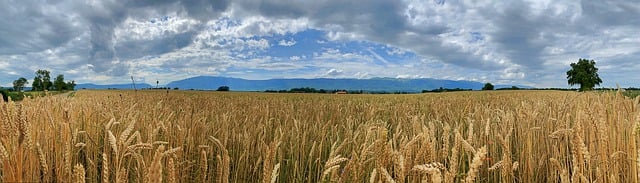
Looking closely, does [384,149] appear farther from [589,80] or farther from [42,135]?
[589,80]

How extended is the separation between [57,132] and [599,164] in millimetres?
3231

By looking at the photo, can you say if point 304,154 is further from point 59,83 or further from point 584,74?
point 59,83

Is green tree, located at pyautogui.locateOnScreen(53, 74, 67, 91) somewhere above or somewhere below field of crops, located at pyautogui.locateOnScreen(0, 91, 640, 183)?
above

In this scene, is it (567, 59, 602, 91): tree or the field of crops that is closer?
the field of crops

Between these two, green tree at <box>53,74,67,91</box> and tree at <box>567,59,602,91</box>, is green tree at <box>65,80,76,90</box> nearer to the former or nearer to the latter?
green tree at <box>53,74,67,91</box>

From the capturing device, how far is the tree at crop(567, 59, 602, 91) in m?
65.9

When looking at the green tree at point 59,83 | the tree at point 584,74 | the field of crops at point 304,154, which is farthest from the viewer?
the green tree at point 59,83

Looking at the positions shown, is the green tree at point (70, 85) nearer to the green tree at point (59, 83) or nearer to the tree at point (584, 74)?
the green tree at point (59, 83)

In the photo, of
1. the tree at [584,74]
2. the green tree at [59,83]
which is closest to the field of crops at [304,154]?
the tree at [584,74]

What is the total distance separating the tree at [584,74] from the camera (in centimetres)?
6588

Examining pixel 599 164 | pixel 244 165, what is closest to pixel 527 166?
pixel 599 164

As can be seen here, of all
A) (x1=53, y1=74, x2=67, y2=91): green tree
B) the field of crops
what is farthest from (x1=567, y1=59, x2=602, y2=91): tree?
(x1=53, y1=74, x2=67, y2=91): green tree

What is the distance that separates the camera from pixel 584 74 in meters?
66.6

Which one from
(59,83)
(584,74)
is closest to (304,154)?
(584,74)
